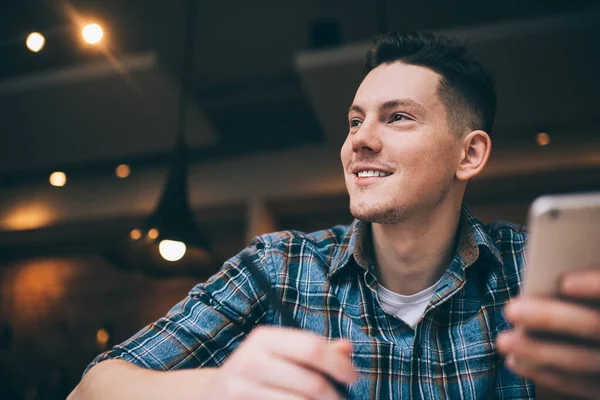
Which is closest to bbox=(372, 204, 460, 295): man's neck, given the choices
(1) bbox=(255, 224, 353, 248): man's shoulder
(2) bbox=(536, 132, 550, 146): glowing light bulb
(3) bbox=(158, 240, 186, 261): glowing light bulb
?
(1) bbox=(255, 224, 353, 248): man's shoulder

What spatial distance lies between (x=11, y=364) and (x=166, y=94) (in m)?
3.36

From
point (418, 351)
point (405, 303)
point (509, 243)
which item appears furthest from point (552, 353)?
point (509, 243)

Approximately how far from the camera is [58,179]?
5566 millimetres

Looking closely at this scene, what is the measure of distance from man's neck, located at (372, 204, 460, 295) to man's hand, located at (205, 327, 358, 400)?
2.54 feet

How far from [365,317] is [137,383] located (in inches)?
24.0

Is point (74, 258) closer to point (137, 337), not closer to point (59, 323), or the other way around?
point (59, 323)

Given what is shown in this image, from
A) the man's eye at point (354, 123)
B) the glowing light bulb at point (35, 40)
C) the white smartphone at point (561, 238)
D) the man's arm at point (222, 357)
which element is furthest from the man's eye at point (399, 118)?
the glowing light bulb at point (35, 40)

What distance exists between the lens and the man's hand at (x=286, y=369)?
696mm

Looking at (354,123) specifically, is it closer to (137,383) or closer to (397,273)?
(397,273)

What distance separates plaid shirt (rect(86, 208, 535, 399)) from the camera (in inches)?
50.2

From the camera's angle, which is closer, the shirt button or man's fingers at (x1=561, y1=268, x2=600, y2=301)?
man's fingers at (x1=561, y1=268, x2=600, y2=301)

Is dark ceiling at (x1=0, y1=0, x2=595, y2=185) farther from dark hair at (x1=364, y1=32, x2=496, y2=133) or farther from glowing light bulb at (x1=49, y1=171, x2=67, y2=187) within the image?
dark hair at (x1=364, y1=32, x2=496, y2=133)

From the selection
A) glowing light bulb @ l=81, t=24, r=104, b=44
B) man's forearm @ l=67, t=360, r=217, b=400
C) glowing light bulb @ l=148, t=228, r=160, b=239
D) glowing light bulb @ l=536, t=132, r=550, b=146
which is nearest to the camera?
man's forearm @ l=67, t=360, r=217, b=400

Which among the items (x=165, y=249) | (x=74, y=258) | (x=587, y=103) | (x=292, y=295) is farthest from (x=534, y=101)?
(x=74, y=258)
